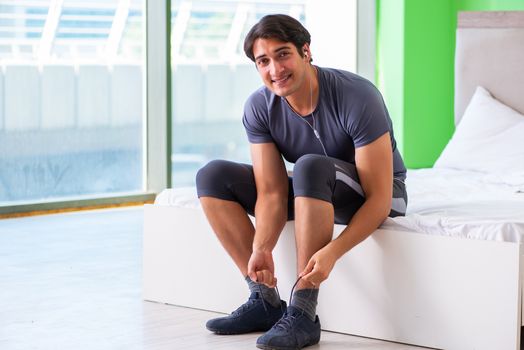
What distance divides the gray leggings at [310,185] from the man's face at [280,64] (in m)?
0.19

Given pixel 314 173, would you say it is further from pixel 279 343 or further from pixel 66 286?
pixel 66 286

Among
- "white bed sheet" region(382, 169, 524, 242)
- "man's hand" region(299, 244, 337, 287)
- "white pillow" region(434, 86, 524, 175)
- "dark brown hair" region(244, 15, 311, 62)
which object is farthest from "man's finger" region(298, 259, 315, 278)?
"white pillow" region(434, 86, 524, 175)

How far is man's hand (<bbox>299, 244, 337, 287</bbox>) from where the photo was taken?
2.19 m

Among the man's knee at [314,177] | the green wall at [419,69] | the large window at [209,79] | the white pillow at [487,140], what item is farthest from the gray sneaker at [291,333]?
the green wall at [419,69]

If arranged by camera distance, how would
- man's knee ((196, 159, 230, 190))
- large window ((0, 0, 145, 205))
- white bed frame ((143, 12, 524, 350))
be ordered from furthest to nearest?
1. large window ((0, 0, 145, 205))
2. man's knee ((196, 159, 230, 190))
3. white bed frame ((143, 12, 524, 350))

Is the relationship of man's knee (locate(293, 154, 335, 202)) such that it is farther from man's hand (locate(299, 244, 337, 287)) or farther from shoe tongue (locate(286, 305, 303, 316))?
shoe tongue (locate(286, 305, 303, 316))

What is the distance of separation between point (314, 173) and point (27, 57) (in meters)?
2.60

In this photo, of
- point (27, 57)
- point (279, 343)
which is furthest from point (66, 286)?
point (27, 57)

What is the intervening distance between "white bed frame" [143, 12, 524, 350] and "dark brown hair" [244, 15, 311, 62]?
0.45 metres

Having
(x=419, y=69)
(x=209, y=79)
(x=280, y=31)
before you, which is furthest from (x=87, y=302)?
(x=419, y=69)

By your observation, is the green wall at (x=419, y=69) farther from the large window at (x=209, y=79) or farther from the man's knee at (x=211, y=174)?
the man's knee at (x=211, y=174)

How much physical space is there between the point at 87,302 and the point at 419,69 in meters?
3.30

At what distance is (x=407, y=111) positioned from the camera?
5.55m

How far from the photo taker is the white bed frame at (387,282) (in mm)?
2123
